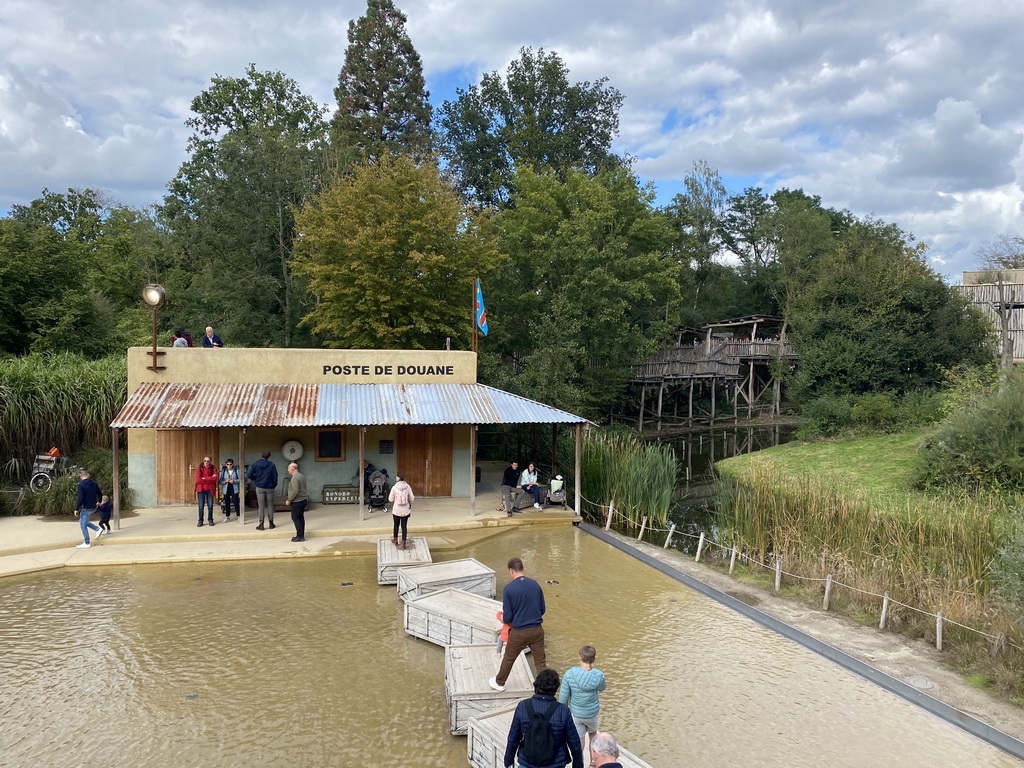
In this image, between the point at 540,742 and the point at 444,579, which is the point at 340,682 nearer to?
the point at 444,579

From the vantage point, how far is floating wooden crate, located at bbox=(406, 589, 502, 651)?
8.56 m

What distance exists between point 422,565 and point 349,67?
41.9 m

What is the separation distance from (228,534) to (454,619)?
24.2 feet

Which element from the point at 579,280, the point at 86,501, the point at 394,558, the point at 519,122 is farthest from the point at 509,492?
the point at 519,122

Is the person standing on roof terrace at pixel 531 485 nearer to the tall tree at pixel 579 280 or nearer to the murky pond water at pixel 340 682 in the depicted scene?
the murky pond water at pixel 340 682

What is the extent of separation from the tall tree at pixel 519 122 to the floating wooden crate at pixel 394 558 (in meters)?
34.9

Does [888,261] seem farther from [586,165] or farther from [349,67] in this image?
[349,67]

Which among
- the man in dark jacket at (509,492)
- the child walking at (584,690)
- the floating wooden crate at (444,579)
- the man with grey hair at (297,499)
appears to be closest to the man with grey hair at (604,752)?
the child walking at (584,690)

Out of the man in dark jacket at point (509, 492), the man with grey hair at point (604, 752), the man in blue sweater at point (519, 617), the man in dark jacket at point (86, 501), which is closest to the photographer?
the man with grey hair at point (604, 752)

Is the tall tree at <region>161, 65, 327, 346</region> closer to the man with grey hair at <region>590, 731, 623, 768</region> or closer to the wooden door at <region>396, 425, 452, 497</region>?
the wooden door at <region>396, 425, 452, 497</region>

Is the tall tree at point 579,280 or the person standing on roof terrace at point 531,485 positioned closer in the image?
the person standing on roof terrace at point 531,485

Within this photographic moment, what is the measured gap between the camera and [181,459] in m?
16.1

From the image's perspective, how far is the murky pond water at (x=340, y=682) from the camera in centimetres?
658

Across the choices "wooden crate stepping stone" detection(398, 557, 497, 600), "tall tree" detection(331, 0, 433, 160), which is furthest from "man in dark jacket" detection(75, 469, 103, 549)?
"tall tree" detection(331, 0, 433, 160)
